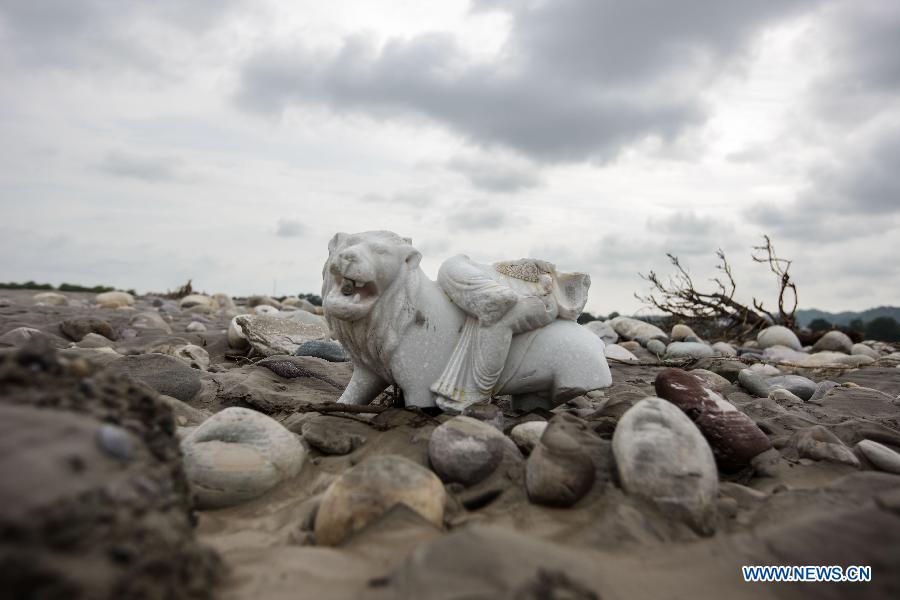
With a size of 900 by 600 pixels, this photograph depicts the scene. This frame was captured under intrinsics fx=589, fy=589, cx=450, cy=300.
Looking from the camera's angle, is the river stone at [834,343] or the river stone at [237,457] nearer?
the river stone at [237,457]

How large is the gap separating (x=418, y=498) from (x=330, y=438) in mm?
1093

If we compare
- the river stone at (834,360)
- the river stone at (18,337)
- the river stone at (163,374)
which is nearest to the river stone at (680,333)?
the river stone at (834,360)

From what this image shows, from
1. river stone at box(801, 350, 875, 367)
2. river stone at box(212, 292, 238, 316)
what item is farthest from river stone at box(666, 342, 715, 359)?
river stone at box(212, 292, 238, 316)

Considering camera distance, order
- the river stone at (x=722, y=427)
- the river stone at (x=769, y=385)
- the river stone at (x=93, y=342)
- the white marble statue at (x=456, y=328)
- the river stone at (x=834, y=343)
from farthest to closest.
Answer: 1. the river stone at (x=834, y=343)
2. the river stone at (x=93, y=342)
3. the river stone at (x=769, y=385)
4. the white marble statue at (x=456, y=328)
5. the river stone at (x=722, y=427)

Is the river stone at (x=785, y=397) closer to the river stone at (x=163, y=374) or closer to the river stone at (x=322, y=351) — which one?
the river stone at (x=322, y=351)

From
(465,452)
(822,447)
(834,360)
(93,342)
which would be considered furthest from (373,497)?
(834,360)

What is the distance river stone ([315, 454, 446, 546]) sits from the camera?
2195 millimetres

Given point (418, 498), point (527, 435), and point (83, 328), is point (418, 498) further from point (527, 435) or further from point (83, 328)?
point (83, 328)

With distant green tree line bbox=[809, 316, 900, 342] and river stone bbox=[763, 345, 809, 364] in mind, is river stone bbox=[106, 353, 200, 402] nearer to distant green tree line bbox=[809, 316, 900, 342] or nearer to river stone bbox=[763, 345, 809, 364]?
river stone bbox=[763, 345, 809, 364]

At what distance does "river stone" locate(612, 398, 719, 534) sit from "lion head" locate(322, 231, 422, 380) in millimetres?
1490

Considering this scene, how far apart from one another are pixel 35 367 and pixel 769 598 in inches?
91.2

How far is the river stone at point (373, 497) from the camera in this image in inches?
86.4

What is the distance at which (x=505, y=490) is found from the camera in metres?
2.63

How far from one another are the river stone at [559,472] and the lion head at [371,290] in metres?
1.29
